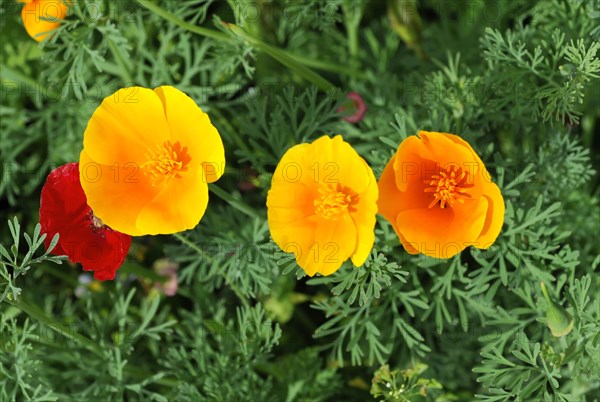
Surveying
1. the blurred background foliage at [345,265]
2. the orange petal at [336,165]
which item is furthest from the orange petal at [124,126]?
the orange petal at [336,165]

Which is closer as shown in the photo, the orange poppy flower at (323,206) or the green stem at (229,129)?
the orange poppy flower at (323,206)

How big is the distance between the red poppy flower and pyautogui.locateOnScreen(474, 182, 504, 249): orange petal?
2.47 feet

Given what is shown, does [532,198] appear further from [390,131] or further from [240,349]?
[240,349]

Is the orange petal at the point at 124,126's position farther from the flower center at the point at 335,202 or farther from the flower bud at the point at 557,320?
the flower bud at the point at 557,320

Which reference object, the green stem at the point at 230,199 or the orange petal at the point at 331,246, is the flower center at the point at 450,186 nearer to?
the orange petal at the point at 331,246

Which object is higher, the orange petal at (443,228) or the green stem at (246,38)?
the green stem at (246,38)

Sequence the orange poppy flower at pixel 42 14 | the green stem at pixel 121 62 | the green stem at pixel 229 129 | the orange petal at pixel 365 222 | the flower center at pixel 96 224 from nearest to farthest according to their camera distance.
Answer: the orange petal at pixel 365 222 → the flower center at pixel 96 224 → the orange poppy flower at pixel 42 14 → the green stem at pixel 121 62 → the green stem at pixel 229 129

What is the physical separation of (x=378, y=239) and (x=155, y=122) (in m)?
0.60

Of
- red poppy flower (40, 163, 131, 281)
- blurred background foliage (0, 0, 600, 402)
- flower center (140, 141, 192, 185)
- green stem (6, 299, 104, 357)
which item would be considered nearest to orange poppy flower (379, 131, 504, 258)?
blurred background foliage (0, 0, 600, 402)

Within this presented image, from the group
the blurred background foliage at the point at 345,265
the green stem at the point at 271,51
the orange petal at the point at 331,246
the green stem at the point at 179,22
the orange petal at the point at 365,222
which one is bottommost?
the blurred background foliage at the point at 345,265

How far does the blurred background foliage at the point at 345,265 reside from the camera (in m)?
1.69

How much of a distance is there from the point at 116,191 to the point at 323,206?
0.44 metres

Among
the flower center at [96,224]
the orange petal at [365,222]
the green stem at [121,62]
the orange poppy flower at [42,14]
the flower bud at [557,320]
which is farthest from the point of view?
the green stem at [121,62]

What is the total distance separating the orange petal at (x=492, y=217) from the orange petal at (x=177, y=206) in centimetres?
56
